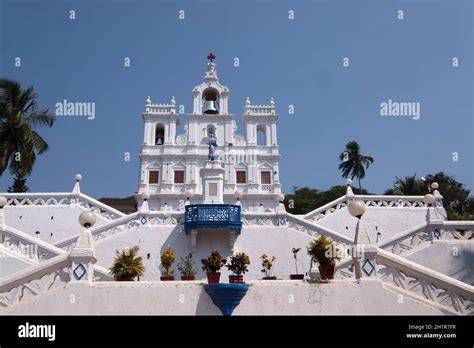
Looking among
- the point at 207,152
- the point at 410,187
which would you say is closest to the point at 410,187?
the point at 410,187

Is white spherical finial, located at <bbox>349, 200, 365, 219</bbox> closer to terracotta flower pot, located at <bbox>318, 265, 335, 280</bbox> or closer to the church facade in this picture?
terracotta flower pot, located at <bbox>318, 265, 335, 280</bbox>

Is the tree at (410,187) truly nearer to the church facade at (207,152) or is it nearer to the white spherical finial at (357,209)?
the church facade at (207,152)

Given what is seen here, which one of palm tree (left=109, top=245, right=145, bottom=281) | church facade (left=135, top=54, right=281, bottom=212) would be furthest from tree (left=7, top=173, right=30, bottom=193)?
palm tree (left=109, top=245, right=145, bottom=281)

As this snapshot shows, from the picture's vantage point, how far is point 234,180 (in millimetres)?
39656

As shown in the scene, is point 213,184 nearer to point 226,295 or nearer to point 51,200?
point 51,200

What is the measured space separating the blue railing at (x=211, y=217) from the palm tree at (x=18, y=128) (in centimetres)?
1014

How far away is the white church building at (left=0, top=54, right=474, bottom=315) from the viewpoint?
32.3 feet

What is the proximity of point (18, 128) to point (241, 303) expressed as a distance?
17.9 m

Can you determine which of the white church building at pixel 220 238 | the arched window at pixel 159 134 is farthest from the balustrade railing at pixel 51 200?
the arched window at pixel 159 134

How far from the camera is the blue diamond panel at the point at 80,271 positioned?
32.0 feet

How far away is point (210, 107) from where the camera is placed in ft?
143
